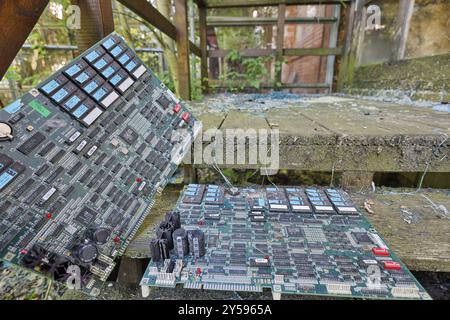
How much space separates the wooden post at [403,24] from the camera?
9.44 feet

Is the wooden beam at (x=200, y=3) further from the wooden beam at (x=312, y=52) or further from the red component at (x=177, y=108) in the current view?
the red component at (x=177, y=108)

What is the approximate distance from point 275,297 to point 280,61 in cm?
418

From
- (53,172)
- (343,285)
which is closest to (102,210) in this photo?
(53,172)

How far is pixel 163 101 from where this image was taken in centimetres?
148

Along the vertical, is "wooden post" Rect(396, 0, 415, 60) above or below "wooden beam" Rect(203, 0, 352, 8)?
below

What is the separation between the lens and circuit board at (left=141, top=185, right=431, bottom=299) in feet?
2.85

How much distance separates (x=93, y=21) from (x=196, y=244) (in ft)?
4.54

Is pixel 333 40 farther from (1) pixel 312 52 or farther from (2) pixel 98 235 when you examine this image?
(2) pixel 98 235

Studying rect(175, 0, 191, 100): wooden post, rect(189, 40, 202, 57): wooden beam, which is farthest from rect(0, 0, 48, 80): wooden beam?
rect(189, 40, 202, 57): wooden beam

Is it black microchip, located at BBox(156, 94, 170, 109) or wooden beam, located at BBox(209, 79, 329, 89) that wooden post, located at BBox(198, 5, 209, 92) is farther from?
black microchip, located at BBox(156, 94, 170, 109)

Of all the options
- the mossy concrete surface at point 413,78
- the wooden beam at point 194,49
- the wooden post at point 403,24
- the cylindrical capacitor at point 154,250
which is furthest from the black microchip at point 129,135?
the wooden post at point 403,24

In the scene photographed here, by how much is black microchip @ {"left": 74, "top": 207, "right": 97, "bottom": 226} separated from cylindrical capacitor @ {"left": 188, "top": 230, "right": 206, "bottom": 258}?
436 millimetres

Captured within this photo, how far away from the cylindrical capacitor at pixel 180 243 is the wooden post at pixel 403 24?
3.74 m

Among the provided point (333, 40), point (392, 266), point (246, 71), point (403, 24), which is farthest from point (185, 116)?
point (333, 40)
